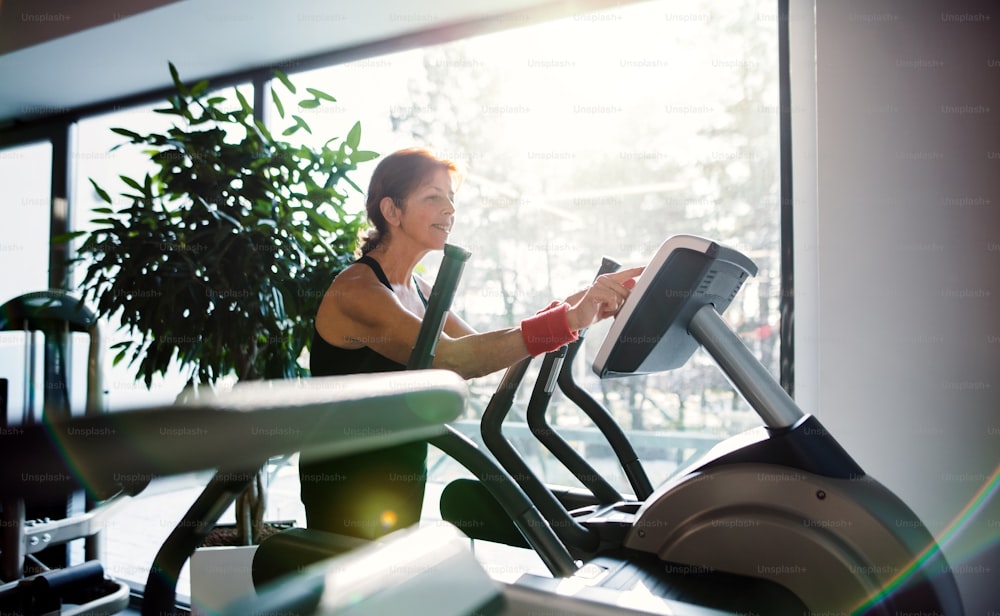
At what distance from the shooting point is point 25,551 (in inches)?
90.0

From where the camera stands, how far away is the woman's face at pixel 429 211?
214 centimetres

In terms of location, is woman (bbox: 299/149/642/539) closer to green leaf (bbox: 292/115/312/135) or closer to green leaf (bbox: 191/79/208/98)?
green leaf (bbox: 292/115/312/135)

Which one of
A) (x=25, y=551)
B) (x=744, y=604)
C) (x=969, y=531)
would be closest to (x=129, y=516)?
(x=25, y=551)

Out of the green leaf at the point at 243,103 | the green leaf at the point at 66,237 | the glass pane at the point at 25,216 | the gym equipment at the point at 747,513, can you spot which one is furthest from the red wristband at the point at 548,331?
the glass pane at the point at 25,216

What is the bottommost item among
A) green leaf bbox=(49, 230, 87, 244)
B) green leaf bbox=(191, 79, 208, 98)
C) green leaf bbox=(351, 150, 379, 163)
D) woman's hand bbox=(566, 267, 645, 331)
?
woman's hand bbox=(566, 267, 645, 331)

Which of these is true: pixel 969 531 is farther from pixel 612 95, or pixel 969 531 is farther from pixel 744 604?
pixel 612 95

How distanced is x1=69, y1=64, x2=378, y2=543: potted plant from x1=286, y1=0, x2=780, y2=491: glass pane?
32cm

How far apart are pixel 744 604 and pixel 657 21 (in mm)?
2461

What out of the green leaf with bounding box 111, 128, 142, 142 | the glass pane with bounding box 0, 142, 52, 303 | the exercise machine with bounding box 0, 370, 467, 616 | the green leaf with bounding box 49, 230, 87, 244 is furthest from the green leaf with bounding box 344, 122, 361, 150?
the glass pane with bounding box 0, 142, 52, 303

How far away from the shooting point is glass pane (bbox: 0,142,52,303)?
4664 millimetres

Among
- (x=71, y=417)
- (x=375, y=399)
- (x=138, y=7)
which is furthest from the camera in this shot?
(x=138, y=7)

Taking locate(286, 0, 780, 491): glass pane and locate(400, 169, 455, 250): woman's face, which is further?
locate(286, 0, 780, 491): glass pane

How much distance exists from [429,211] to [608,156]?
1.19 metres

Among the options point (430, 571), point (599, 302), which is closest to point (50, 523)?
point (599, 302)
